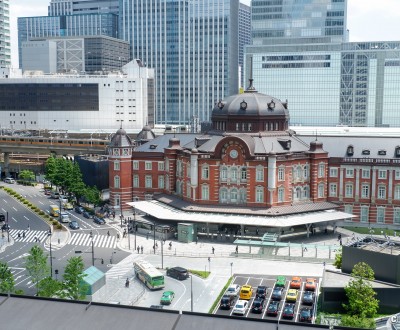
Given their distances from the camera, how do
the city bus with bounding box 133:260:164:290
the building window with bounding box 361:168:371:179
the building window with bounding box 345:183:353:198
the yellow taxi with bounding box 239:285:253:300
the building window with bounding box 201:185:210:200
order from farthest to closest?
the building window with bounding box 345:183:353:198 → the building window with bounding box 361:168:371:179 → the building window with bounding box 201:185:210:200 → the city bus with bounding box 133:260:164:290 → the yellow taxi with bounding box 239:285:253:300

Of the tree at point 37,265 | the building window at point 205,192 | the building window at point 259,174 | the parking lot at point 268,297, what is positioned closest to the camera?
the parking lot at point 268,297

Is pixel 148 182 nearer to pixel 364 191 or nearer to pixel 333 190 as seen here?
pixel 333 190

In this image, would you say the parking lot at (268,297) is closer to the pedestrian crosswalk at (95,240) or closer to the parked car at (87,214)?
the pedestrian crosswalk at (95,240)

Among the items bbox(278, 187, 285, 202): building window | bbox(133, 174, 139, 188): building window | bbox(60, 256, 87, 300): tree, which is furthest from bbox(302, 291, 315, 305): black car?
bbox(133, 174, 139, 188): building window

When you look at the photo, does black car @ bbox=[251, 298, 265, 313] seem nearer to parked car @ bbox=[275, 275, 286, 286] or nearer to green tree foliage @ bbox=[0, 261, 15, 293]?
parked car @ bbox=[275, 275, 286, 286]

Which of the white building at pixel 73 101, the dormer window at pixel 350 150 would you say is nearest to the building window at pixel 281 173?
the dormer window at pixel 350 150

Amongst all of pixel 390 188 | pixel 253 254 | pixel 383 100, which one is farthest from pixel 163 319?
pixel 383 100

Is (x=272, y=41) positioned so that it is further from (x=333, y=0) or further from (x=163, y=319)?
(x=163, y=319)

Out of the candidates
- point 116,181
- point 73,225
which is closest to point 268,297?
point 73,225
